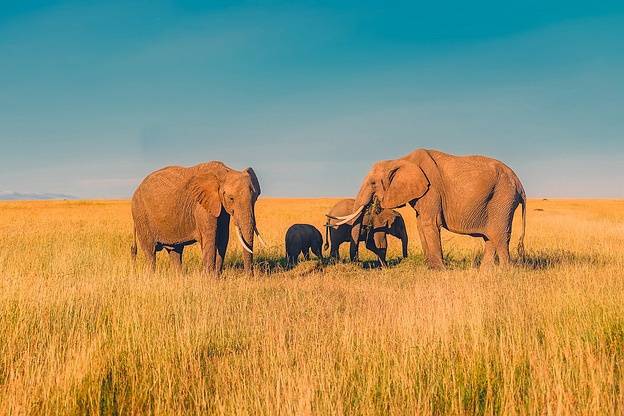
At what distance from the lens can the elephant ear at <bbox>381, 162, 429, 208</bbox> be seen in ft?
37.5

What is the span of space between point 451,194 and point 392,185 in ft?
4.09

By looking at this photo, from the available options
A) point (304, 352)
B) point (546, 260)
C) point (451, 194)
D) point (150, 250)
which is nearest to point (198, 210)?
point (150, 250)

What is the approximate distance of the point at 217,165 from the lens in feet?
36.9

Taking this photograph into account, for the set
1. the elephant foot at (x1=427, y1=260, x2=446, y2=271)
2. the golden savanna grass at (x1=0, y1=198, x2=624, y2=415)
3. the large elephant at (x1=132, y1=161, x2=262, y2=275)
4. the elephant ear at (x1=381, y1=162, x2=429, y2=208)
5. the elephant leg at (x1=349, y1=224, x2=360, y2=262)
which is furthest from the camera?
the elephant leg at (x1=349, y1=224, x2=360, y2=262)

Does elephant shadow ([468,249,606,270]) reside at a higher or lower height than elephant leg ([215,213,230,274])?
lower

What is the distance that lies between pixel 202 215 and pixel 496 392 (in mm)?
7716

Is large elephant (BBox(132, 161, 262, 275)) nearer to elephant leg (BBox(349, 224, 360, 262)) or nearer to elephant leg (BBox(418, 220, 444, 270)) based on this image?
elephant leg (BBox(349, 224, 360, 262))

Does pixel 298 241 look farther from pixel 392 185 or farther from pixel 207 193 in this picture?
pixel 207 193

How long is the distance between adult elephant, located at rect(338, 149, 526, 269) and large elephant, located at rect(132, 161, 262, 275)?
275cm

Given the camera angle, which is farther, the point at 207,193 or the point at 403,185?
the point at 403,185

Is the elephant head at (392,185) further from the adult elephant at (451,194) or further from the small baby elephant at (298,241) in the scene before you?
the small baby elephant at (298,241)

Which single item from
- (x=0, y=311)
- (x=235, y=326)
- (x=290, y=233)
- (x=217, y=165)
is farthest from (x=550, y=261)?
(x=0, y=311)

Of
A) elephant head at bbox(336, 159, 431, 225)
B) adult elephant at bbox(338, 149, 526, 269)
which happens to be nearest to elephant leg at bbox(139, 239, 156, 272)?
elephant head at bbox(336, 159, 431, 225)

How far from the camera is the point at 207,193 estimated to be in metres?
10.9
